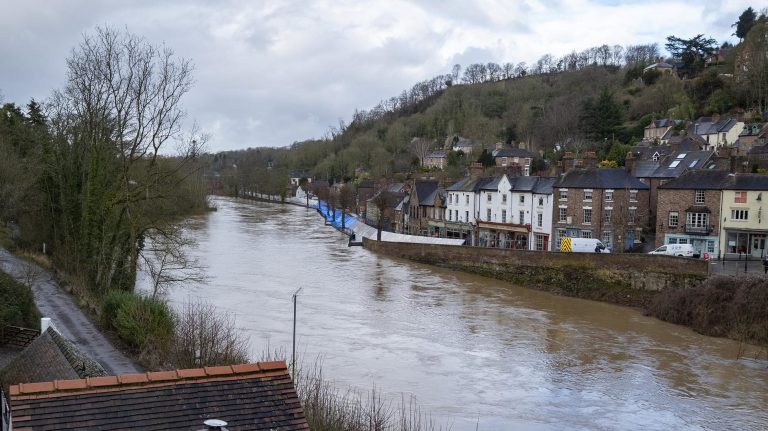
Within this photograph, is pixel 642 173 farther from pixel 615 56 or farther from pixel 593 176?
pixel 615 56

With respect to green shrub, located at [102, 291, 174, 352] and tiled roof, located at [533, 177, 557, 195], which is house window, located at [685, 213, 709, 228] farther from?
green shrub, located at [102, 291, 174, 352]

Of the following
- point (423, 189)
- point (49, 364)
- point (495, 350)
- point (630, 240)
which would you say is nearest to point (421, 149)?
point (423, 189)

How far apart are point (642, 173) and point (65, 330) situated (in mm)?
36281

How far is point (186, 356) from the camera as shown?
14.5 metres

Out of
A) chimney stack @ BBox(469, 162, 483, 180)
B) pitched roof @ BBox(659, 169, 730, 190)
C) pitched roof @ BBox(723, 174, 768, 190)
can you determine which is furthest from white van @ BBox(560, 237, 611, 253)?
chimney stack @ BBox(469, 162, 483, 180)

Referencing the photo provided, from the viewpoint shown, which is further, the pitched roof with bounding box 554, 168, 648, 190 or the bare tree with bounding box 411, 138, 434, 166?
the bare tree with bounding box 411, 138, 434, 166

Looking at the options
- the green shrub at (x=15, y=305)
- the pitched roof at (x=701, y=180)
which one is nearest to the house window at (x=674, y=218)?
the pitched roof at (x=701, y=180)

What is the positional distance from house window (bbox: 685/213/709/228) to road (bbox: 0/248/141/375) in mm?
30234

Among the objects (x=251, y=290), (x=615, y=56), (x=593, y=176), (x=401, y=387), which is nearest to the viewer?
(x=401, y=387)

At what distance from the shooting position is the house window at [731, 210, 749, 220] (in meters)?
34.3

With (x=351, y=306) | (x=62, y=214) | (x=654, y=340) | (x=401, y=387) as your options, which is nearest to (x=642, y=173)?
(x=654, y=340)

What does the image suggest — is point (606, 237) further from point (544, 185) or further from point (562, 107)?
point (562, 107)

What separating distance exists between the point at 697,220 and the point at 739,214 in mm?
2031

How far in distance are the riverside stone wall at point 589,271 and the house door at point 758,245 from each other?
7.00 m
